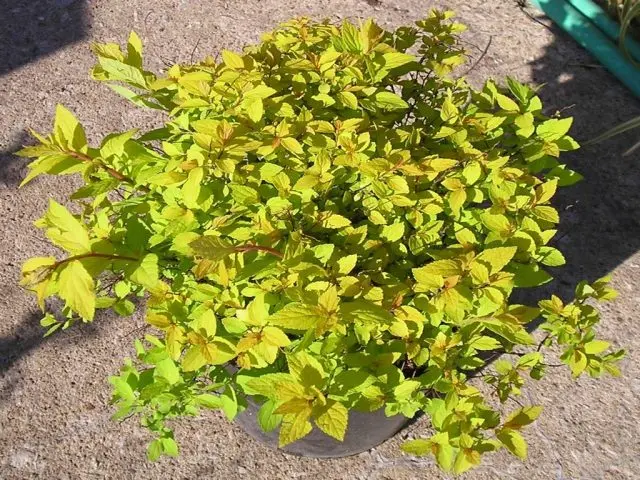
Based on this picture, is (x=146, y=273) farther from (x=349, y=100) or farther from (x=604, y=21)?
(x=604, y=21)

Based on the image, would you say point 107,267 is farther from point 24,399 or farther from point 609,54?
point 609,54

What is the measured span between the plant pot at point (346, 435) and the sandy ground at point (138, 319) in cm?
13

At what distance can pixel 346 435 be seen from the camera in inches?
77.5

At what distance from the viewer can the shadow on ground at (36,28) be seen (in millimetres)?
3416

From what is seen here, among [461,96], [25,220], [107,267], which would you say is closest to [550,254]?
[461,96]

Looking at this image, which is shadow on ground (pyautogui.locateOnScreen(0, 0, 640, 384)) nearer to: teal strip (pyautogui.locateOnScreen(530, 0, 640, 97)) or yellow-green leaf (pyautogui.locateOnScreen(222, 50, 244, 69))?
teal strip (pyautogui.locateOnScreen(530, 0, 640, 97))

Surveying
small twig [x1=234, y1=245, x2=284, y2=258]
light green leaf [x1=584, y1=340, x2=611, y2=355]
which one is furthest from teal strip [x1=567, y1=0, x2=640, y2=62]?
small twig [x1=234, y1=245, x2=284, y2=258]

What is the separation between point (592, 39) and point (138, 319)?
2643 millimetres

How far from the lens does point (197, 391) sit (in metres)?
1.59

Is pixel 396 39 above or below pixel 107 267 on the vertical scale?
above

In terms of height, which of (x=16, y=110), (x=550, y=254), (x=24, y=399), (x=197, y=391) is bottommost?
(x=24, y=399)

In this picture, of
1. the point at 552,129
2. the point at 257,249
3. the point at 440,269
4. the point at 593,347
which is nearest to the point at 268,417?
the point at 257,249

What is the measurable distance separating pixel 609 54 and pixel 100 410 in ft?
9.49

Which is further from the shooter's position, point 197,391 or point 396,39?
point 396,39
